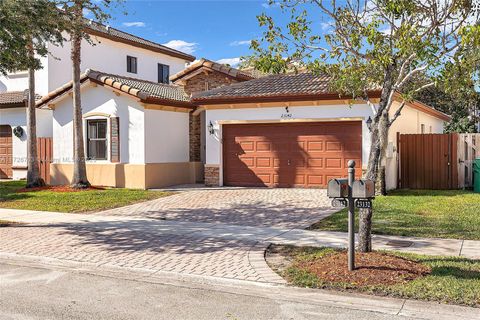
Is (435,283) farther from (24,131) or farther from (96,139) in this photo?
(24,131)

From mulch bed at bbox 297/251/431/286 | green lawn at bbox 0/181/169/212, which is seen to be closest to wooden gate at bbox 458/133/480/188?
green lawn at bbox 0/181/169/212

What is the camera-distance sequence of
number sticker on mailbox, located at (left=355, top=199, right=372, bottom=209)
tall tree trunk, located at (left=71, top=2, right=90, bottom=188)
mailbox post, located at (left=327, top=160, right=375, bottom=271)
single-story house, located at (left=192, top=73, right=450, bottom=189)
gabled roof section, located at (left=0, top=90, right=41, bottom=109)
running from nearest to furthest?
1. mailbox post, located at (left=327, top=160, right=375, bottom=271)
2. number sticker on mailbox, located at (left=355, top=199, right=372, bottom=209)
3. single-story house, located at (left=192, top=73, right=450, bottom=189)
4. tall tree trunk, located at (left=71, top=2, right=90, bottom=188)
5. gabled roof section, located at (left=0, top=90, right=41, bottom=109)

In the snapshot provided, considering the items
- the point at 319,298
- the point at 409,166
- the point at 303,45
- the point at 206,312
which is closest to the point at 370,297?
the point at 319,298

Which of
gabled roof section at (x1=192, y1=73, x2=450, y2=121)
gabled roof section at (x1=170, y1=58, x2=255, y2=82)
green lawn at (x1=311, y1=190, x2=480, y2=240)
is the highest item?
gabled roof section at (x1=170, y1=58, x2=255, y2=82)

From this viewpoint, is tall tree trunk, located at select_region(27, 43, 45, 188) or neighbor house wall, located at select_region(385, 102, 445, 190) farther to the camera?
tall tree trunk, located at select_region(27, 43, 45, 188)

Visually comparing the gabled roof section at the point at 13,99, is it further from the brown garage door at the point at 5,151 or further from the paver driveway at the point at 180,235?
the paver driveway at the point at 180,235

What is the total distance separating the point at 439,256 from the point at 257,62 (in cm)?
414

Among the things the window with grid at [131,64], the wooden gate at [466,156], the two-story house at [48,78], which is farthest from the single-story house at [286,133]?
the window with grid at [131,64]

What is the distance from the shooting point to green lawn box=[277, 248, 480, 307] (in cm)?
568

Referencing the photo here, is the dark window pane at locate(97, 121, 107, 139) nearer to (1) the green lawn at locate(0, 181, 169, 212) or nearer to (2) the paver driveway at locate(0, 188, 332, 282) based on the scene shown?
(1) the green lawn at locate(0, 181, 169, 212)

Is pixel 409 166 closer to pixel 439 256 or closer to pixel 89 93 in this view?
pixel 439 256

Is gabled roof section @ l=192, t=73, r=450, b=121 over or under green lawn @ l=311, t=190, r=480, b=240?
over

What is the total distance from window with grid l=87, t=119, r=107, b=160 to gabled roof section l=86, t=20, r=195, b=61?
6511 millimetres

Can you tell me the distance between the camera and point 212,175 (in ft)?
62.3
